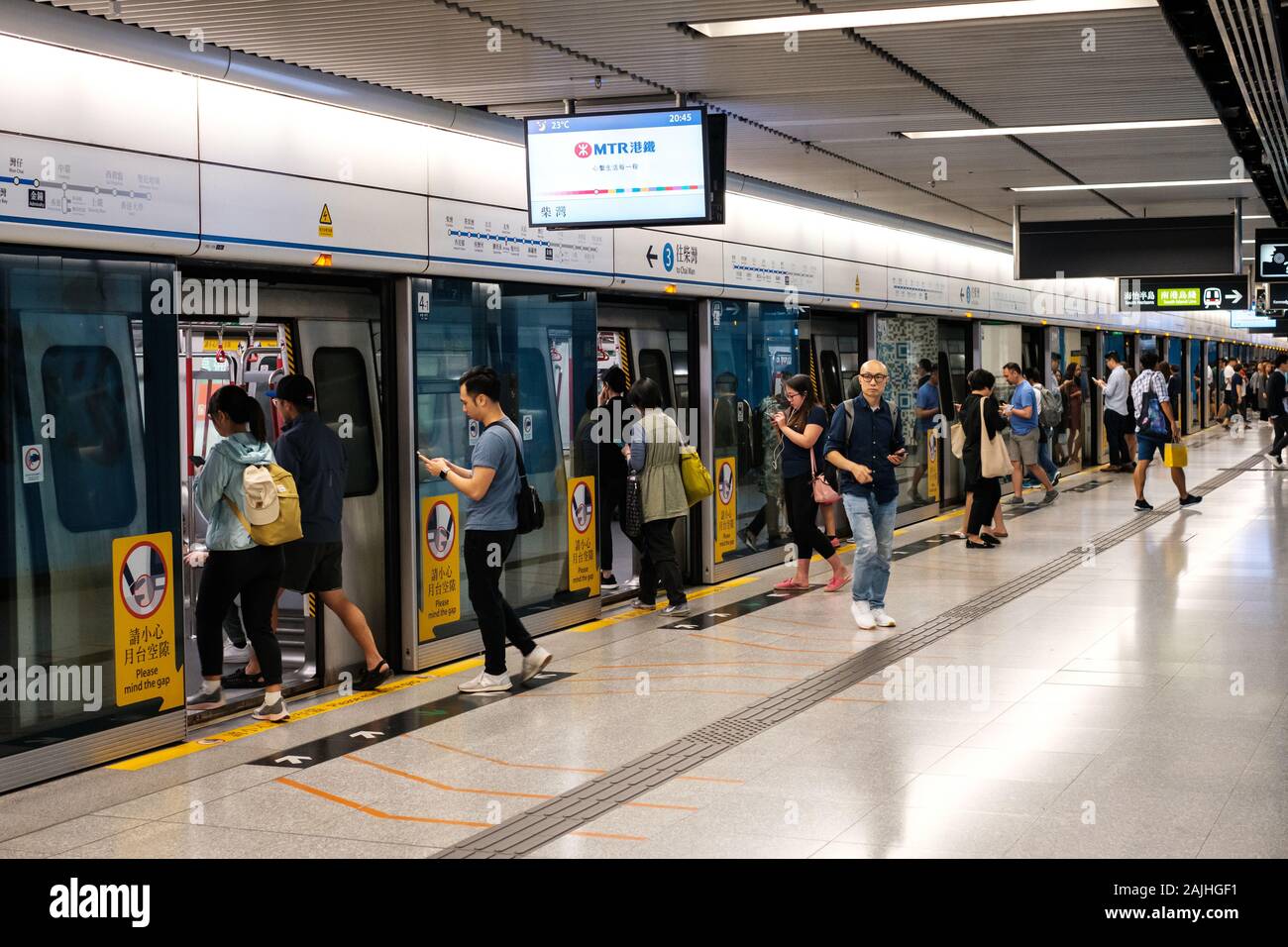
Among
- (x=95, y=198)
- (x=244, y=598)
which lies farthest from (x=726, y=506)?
(x=95, y=198)

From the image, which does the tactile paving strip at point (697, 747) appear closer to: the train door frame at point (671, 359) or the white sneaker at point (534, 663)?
the white sneaker at point (534, 663)

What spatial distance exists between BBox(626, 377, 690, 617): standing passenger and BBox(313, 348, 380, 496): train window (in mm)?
2153

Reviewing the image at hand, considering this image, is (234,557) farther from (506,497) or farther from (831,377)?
(831,377)

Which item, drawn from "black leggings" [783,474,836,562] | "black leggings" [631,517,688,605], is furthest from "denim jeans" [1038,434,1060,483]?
"black leggings" [631,517,688,605]

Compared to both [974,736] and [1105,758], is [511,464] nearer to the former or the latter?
[974,736]

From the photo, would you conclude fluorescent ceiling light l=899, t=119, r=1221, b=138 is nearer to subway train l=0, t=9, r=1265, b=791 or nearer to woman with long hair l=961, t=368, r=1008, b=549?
subway train l=0, t=9, r=1265, b=791

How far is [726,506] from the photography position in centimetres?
1128

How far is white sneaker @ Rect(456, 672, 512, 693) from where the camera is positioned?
23.7 ft

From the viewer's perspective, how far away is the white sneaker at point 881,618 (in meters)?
8.77

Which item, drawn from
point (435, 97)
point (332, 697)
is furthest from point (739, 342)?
point (332, 697)

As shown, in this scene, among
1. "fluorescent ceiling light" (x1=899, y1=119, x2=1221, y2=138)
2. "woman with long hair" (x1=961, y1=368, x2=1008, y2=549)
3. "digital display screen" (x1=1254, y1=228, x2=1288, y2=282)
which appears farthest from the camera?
"digital display screen" (x1=1254, y1=228, x2=1288, y2=282)

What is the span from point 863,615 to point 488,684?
2617 millimetres

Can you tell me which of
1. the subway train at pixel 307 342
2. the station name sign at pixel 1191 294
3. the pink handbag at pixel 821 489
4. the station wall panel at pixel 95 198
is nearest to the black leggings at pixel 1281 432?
the station name sign at pixel 1191 294

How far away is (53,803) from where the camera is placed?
5348 mm
